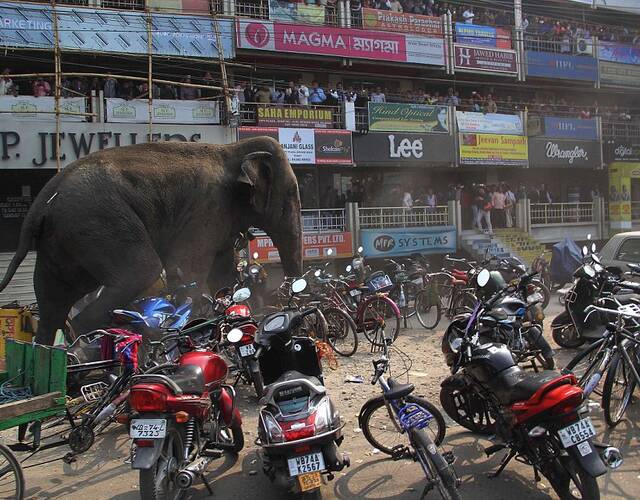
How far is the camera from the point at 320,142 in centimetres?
1706

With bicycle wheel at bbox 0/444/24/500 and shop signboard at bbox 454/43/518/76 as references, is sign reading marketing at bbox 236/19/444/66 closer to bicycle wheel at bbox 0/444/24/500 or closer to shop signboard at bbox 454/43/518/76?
shop signboard at bbox 454/43/518/76

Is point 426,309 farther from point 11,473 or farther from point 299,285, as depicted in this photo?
point 11,473

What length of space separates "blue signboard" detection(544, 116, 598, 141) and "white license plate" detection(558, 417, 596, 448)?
782 inches

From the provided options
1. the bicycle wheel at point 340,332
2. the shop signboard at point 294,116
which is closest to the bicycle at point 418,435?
the bicycle wheel at point 340,332

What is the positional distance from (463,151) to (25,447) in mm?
17652

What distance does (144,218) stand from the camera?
6.51 metres

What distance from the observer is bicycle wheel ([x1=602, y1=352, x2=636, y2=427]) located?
14.9 feet

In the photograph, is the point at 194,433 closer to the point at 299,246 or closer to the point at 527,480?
the point at 527,480

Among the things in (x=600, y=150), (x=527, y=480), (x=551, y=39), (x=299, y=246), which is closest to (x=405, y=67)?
(x=551, y=39)

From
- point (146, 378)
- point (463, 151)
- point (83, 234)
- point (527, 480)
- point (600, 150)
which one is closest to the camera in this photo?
point (146, 378)

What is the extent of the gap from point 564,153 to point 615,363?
62.9ft

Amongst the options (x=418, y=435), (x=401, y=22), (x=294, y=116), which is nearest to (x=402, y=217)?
(x=294, y=116)

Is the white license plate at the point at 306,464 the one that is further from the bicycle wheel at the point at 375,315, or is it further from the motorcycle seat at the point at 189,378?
the bicycle wheel at the point at 375,315

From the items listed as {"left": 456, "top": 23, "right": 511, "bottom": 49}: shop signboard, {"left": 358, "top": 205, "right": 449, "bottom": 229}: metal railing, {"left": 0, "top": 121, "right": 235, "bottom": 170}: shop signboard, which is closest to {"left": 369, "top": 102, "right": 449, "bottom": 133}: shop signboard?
{"left": 358, "top": 205, "right": 449, "bottom": 229}: metal railing
